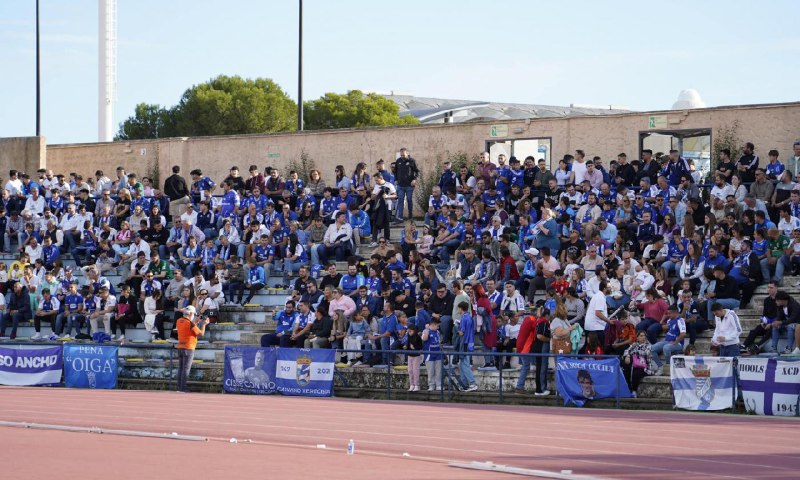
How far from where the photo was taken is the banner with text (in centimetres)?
2794

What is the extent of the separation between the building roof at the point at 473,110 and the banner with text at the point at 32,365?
2236 cm

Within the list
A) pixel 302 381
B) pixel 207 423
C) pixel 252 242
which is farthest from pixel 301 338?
pixel 207 423

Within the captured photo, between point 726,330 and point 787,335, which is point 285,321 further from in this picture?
point 787,335

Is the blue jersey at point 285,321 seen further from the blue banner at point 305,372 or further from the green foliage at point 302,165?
the green foliage at point 302,165

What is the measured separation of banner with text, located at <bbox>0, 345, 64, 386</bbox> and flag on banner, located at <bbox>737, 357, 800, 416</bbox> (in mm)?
15295

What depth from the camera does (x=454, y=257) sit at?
27500 millimetres

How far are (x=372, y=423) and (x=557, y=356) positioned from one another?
4364 mm

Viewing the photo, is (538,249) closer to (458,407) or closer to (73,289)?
(458,407)

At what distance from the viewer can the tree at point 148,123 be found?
3327 inches

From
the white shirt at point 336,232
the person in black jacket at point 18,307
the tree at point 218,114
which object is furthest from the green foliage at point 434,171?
the tree at point 218,114

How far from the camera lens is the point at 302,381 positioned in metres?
25.2

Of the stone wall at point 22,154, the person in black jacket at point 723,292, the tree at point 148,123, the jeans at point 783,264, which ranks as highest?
the tree at point 148,123

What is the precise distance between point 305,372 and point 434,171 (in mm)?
11119

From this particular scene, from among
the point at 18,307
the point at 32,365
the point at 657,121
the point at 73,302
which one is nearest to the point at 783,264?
the point at 657,121
